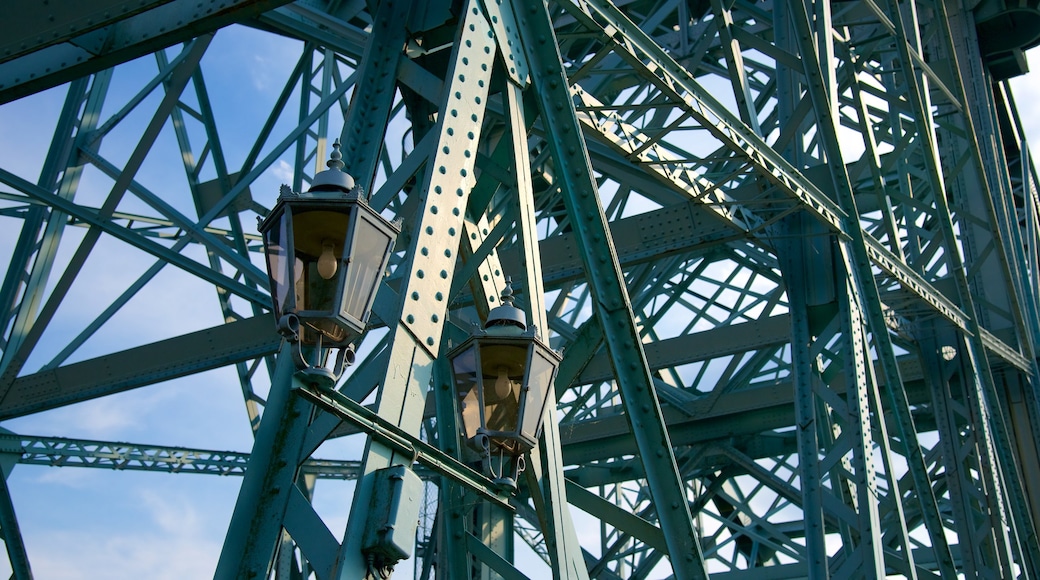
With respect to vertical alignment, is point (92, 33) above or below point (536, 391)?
above

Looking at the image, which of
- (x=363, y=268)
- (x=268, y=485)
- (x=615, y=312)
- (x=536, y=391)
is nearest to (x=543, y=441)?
(x=536, y=391)

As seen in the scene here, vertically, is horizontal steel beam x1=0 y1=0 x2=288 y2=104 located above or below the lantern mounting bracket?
above

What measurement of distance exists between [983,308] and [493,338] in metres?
12.6

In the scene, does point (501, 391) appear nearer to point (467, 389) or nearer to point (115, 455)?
point (467, 389)

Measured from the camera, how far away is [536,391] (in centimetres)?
535

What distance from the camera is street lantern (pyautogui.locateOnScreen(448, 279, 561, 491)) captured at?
17.1ft

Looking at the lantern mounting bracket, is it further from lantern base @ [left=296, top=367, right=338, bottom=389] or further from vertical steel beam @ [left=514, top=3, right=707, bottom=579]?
vertical steel beam @ [left=514, top=3, right=707, bottom=579]

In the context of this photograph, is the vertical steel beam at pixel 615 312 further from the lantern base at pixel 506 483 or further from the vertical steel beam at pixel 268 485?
the vertical steel beam at pixel 268 485

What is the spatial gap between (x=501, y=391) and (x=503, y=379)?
0.06 metres

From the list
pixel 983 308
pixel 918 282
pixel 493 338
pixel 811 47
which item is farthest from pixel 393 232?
pixel 983 308

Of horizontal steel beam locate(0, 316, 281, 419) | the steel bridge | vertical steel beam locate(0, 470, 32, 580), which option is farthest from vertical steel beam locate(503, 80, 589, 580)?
vertical steel beam locate(0, 470, 32, 580)

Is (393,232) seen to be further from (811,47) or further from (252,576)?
(811,47)

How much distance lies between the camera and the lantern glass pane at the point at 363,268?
450 centimetres

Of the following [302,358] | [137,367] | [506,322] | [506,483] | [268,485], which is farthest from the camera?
[137,367]
